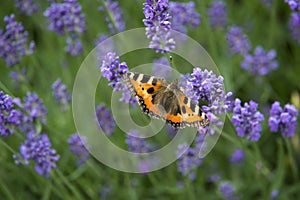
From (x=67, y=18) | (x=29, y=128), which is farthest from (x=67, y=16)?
(x=29, y=128)

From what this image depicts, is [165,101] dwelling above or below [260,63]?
below

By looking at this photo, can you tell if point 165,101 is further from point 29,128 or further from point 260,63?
point 260,63

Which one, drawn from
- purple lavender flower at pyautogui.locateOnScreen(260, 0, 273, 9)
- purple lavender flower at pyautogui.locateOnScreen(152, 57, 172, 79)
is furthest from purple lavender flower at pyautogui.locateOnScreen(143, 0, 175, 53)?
purple lavender flower at pyautogui.locateOnScreen(260, 0, 273, 9)

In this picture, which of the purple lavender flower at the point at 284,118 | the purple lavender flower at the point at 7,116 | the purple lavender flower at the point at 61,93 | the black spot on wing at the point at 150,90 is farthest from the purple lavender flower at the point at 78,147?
the purple lavender flower at the point at 284,118

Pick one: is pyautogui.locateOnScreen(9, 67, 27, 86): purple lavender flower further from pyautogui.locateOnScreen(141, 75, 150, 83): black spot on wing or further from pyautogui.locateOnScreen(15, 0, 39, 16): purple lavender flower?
pyautogui.locateOnScreen(141, 75, 150, 83): black spot on wing

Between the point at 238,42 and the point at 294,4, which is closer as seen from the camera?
the point at 294,4

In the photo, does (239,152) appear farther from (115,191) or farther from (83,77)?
(83,77)
